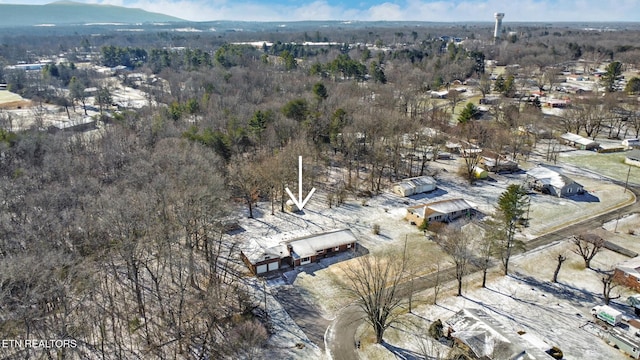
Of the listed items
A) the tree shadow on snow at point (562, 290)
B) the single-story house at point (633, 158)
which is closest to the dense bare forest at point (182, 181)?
the single-story house at point (633, 158)

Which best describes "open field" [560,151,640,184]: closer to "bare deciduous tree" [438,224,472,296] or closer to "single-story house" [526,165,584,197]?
"single-story house" [526,165,584,197]

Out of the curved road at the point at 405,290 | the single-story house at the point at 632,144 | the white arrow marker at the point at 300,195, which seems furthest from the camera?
the single-story house at the point at 632,144

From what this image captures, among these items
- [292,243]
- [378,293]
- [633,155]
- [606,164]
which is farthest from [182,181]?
[633,155]

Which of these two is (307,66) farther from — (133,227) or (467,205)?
(133,227)

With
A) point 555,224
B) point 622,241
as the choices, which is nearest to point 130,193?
point 555,224

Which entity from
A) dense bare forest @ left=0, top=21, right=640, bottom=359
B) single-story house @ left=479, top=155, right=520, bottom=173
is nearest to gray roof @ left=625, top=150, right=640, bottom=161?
dense bare forest @ left=0, top=21, right=640, bottom=359

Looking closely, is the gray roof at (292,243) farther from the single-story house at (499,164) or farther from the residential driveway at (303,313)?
the single-story house at (499,164)

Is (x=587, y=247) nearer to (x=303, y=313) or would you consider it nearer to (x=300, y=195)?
(x=303, y=313)
